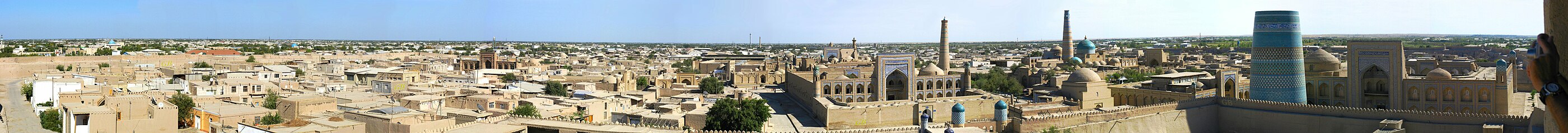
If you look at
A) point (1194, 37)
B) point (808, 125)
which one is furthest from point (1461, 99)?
point (1194, 37)

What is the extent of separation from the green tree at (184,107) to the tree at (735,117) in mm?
5776

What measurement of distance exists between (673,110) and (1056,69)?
62.8ft

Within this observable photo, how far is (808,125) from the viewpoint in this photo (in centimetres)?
1591

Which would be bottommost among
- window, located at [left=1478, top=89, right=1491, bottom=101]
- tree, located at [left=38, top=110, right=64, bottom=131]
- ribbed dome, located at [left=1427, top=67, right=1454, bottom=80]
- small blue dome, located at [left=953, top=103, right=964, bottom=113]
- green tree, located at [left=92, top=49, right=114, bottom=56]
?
tree, located at [left=38, top=110, right=64, bottom=131]

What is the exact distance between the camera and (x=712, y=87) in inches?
902

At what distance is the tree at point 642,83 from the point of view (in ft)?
81.5

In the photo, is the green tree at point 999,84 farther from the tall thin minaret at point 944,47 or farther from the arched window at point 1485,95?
the arched window at point 1485,95

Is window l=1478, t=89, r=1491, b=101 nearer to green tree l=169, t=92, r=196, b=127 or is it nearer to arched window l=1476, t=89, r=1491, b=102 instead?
arched window l=1476, t=89, r=1491, b=102

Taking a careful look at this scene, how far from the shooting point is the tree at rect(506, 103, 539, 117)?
14.6 metres

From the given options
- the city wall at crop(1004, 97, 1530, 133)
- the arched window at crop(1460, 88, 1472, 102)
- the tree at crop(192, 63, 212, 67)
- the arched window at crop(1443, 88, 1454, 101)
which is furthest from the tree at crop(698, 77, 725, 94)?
the tree at crop(192, 63, 212, 67)

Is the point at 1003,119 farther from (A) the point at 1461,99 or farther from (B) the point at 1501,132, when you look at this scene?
(A) the point at 1461,99

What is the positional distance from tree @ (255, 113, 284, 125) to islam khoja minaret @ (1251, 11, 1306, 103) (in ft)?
36.2

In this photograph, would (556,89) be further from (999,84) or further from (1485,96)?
(1485,96)

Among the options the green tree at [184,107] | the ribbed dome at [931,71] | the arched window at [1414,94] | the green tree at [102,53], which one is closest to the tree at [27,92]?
the green tree at [184,107]
